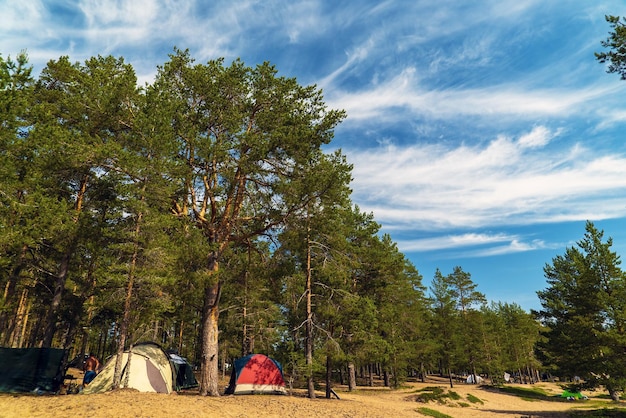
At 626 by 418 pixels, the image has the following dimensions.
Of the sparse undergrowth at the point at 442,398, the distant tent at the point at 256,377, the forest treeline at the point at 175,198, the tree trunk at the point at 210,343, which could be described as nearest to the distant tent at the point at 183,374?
the forest treeline at the point at 175,198

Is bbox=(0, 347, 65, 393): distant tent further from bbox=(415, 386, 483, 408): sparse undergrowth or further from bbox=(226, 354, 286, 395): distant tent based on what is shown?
bbox=(415, 386, 483, 408): sparse undergrowth

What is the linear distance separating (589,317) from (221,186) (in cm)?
3022

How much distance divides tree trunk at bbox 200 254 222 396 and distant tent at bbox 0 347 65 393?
6414 mm

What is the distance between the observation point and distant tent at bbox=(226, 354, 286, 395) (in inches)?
767

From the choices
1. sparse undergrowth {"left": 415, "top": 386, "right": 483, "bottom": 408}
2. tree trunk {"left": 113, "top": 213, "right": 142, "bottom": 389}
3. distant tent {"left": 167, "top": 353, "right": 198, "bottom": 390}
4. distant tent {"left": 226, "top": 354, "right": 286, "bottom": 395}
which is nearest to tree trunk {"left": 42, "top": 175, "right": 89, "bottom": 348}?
tree trunk {"left": 113, "top": 213, "right": 142, "bottom": 389}

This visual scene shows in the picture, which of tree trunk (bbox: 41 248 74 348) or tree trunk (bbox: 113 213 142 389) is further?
tree trunk (bbox: 41 248 74 348)

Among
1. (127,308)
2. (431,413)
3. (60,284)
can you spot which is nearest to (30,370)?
(60,284)

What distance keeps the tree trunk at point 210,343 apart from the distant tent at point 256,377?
2979 millimetres

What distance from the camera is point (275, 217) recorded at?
59.7ft

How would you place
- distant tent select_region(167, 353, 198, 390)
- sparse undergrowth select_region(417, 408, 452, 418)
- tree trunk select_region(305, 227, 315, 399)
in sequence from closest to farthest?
tree trunk select_region(305, 227, 315, 399), sparse undergrowth select_region(417, 408, 452, 418), distant tent select_region(167, 353, 198, 390)

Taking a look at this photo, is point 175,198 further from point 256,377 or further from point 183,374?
point 183,374

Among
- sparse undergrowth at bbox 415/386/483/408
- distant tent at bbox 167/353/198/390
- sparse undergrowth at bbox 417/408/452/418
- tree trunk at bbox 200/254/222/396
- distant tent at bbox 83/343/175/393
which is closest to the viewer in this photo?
distant tent at bbox 83/343/175/393

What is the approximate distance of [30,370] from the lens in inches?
587

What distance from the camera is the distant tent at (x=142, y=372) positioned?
A: 15.1 meters
